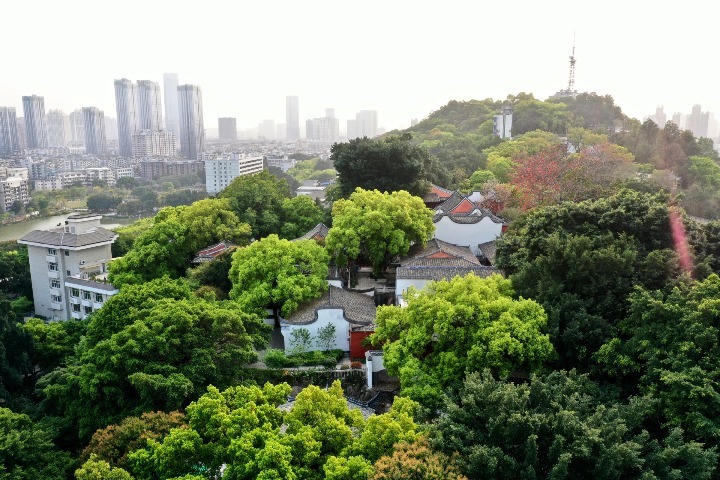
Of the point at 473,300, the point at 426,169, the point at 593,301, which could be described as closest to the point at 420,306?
the point at 473,300

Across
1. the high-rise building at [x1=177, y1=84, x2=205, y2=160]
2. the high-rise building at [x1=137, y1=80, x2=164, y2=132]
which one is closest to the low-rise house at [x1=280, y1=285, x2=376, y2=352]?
the high-rise building at [x1=177, y1=84, x2=205, y2=160]

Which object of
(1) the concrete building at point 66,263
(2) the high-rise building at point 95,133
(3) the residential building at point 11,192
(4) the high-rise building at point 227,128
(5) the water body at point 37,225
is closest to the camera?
(1) the concrete building at point 66,263

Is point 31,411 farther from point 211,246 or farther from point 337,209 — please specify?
point 337,209

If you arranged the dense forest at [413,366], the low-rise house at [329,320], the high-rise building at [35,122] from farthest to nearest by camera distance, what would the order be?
the high-rise building at [35,122], the low-rise house at [329,320], the dense forest at [413,366]

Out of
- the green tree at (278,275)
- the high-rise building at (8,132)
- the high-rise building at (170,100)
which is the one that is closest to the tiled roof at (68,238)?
the green tree at (278,275)

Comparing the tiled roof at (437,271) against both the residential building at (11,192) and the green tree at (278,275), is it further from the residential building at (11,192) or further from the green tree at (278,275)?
the residential building at (11,192)

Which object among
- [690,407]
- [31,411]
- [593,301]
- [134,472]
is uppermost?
[593,301]

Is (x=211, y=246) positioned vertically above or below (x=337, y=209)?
below

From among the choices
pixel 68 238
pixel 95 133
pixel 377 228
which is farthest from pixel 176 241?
pixel 95 133

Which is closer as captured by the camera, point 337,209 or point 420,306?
point 420,306
